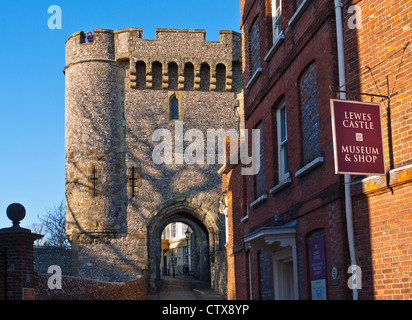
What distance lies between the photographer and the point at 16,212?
11531mm

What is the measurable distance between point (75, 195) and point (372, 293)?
22.9 metres

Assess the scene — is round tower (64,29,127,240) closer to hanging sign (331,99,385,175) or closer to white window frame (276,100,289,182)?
white window frame (276,100,289,182)

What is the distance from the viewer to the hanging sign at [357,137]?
938 centimetres

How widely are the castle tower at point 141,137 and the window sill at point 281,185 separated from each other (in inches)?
654

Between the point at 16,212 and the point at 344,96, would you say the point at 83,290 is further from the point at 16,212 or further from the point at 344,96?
the point at 344,96

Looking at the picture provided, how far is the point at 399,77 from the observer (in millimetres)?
9422

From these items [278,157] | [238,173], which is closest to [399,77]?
[278,157]

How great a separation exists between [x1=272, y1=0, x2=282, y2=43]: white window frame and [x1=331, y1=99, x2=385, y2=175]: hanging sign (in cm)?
539

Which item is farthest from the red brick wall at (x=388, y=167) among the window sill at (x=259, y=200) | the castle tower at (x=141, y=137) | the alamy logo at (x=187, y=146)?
the alamy logo at (x=187, y=146)

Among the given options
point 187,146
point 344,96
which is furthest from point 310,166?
→ point 187,146

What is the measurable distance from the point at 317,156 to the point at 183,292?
19709mm

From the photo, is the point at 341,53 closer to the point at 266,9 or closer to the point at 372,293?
the point at 372,293

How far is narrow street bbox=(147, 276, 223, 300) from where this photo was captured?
27.7 metres

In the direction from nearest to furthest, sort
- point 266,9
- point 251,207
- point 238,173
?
point 266,9 < point 251,207 < point 238,173
